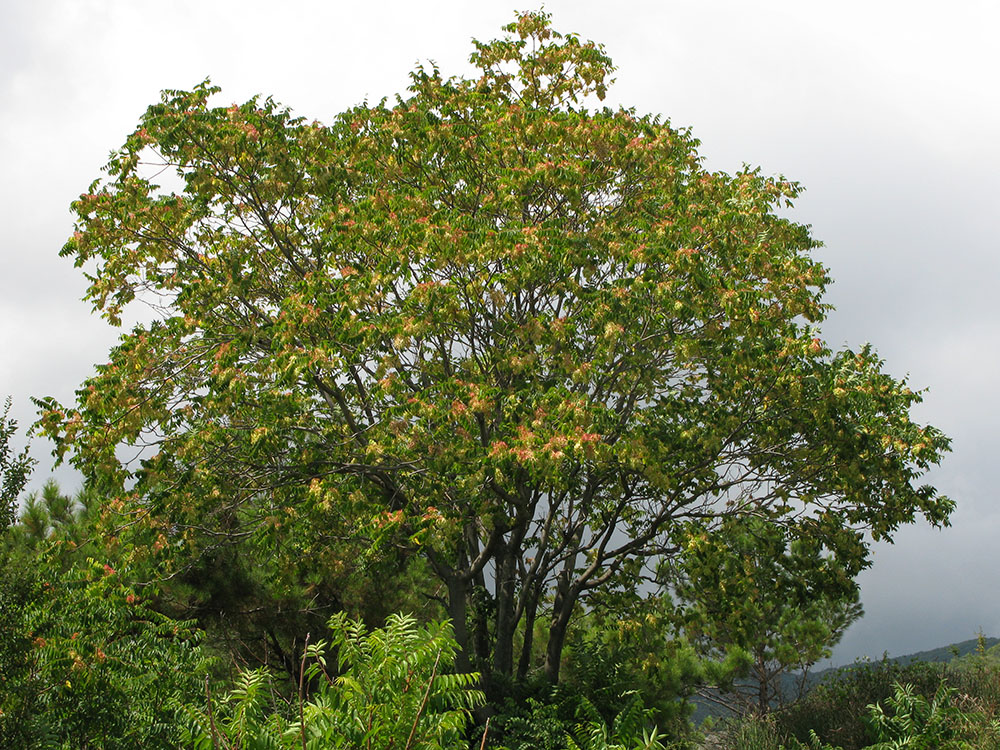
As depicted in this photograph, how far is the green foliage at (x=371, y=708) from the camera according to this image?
582cm

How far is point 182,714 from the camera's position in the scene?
284 inches

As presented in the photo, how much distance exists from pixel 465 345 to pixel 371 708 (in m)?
7.35

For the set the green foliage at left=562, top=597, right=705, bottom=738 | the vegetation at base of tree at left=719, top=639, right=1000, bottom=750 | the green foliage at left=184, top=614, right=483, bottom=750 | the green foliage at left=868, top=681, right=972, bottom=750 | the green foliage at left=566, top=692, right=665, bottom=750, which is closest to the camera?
the green foliage at left=184, top=614, right=483, bottom=750

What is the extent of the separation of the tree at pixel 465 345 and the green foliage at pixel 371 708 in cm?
354

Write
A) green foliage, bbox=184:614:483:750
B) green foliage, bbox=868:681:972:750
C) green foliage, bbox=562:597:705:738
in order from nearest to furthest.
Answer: green foliage, bbox=184:614:483:750 → green foliage, bbox=868:681:972:750 → green foliage, bbox=562:597:705:738

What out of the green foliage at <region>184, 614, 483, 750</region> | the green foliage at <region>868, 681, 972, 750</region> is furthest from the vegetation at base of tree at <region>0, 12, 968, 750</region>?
the green foliage at <region>184, 614, 483, 750</region>

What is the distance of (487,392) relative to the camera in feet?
35.3

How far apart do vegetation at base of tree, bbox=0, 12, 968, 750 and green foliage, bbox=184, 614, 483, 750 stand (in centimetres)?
290

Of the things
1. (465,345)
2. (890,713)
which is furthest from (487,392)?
(890,713)

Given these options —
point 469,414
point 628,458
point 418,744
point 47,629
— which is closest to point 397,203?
point 469,414

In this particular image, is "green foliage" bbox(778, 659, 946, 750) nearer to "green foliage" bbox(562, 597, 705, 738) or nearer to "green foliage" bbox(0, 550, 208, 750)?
"green foliage" bbox(562, 597, 705, 738)

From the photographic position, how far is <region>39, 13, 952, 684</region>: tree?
1108 cm

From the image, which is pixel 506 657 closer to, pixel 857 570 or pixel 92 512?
pixel 857 570

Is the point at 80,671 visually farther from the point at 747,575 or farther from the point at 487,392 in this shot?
the point at 747,575
